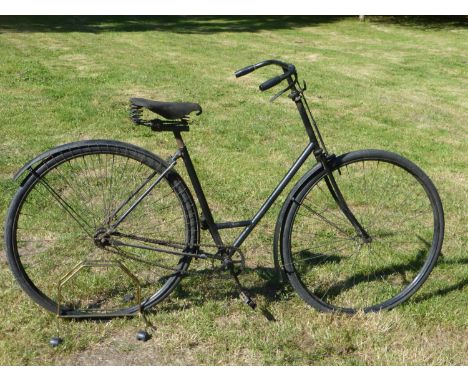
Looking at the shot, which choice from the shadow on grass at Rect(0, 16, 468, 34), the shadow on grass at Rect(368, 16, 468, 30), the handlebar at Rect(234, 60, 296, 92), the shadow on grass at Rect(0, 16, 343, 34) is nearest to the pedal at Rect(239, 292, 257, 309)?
the handlebar at Rect(234, 60, 296, 92)

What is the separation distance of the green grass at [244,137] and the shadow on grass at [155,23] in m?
0.34

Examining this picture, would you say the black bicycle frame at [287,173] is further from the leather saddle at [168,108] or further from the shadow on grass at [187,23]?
the shadow on grass at [187,23]

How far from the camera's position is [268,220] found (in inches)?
195

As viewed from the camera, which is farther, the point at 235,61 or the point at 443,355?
the point at 235,61

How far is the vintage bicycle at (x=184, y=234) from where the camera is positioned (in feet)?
11.0

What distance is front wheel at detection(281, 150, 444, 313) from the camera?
140 inches

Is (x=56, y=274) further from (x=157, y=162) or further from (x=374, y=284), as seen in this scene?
(x=374, y=284)

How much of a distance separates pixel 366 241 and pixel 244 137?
3.70 m

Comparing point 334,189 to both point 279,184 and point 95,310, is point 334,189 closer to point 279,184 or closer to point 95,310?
point 279,184

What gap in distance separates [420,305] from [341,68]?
999 cm

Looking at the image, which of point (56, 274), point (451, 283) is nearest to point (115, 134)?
point (56, 274)

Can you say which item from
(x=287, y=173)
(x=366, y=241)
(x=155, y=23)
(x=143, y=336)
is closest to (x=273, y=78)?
(x=287, y=173)

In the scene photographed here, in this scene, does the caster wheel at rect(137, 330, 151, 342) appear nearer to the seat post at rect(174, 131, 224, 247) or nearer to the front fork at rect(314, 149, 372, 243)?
the seat post at rect(174, 131, 224, 247)

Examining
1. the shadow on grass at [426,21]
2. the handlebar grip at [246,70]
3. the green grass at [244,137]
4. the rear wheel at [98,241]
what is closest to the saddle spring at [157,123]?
the rear wheel at [98,241]
